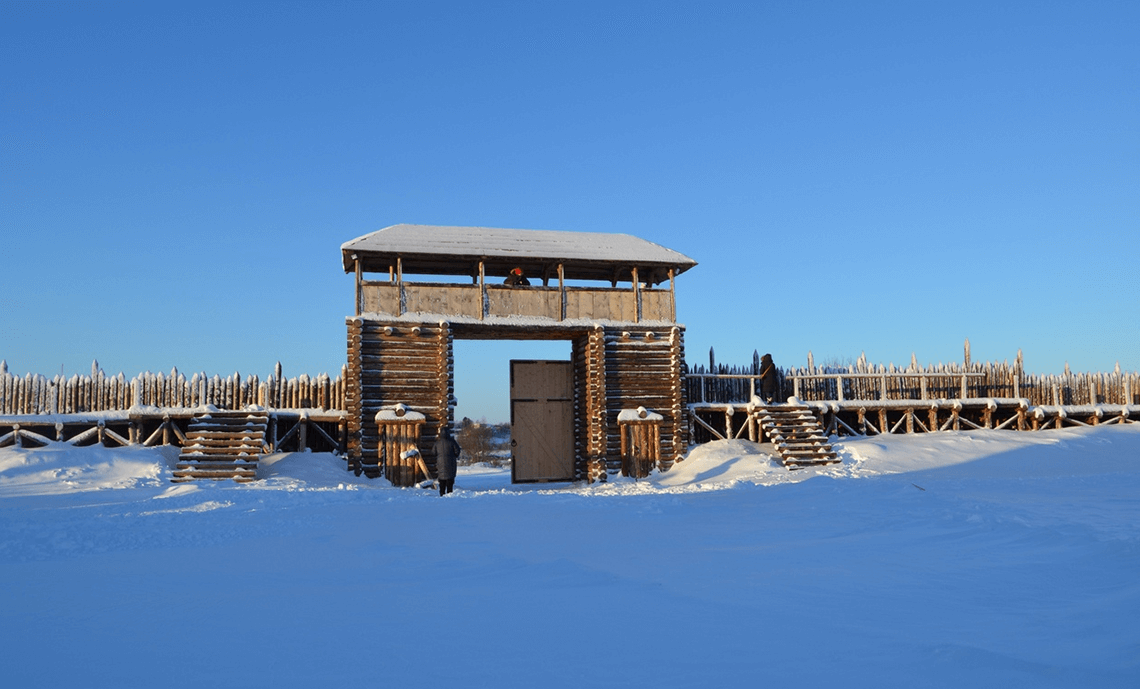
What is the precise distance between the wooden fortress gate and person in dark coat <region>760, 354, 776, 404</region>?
130 inches

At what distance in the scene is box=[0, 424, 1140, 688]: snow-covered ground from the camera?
15.5 ft

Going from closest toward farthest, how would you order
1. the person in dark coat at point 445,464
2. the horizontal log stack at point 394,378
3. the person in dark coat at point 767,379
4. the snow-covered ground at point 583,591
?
the snow-covered ground at point 583,591, the person in dark coat at point 445,464, the horizontal log stack at point 394,378, the person in dark coat at point 767,379

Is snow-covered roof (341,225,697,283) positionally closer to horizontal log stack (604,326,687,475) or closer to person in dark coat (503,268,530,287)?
person in dark coat (503,268,530,287)

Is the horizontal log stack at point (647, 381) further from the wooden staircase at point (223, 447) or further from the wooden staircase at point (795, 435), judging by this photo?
the wooden staircase at point (223, 447)

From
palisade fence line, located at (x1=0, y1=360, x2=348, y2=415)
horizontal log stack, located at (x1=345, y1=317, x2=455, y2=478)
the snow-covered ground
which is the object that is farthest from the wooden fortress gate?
the snow-covered ground

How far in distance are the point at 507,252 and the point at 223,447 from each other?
8316 millimetres

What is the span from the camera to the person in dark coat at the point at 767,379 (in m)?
24.5

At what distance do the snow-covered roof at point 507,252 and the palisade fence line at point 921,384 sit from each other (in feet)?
13.0

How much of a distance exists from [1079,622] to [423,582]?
5.05m

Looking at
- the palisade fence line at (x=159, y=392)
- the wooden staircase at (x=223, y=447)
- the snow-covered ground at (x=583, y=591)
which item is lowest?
the snow-covered ground at (x=583, y=591)

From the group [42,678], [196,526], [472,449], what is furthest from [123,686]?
[472,449]

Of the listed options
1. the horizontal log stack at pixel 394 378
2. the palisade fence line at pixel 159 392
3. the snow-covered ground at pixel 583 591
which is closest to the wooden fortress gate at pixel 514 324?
the horizontal log stack at pixel 394 378

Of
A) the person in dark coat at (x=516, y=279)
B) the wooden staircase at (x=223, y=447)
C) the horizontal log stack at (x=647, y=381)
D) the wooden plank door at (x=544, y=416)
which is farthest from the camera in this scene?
the wooden plank door at (x=544, y=416)

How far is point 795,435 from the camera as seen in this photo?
22.1 m
